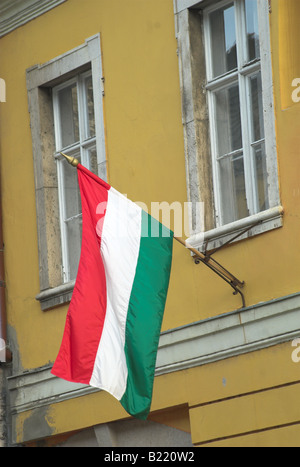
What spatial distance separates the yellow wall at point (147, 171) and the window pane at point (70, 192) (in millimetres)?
354

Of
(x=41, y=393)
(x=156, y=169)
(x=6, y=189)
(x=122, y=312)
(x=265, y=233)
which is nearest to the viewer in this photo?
(x=122, y=312)

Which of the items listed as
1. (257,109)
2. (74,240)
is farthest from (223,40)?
(74,240)

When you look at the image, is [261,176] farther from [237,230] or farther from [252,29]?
[252,29]

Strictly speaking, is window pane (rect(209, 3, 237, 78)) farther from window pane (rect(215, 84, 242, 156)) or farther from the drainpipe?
the drainpipe

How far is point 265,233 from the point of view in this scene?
10.5m

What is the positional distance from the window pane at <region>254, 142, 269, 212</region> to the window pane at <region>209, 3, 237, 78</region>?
88 centimetres

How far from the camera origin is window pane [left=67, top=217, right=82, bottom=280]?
41.9ft

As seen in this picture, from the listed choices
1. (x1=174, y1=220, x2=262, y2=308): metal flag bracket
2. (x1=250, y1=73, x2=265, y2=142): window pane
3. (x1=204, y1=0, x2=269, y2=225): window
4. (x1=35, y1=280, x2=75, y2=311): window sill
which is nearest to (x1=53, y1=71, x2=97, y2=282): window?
(x1=35, y1=280, x2=75, y2=311): window sill

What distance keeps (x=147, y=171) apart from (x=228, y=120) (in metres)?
0.92

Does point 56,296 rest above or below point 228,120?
below

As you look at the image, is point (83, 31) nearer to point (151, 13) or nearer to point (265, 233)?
point (151, 13)

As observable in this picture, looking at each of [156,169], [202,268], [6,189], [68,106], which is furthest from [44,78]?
[202,268]

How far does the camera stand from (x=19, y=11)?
Answer: 13.5 meters

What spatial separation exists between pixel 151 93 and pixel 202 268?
6.08 feet
